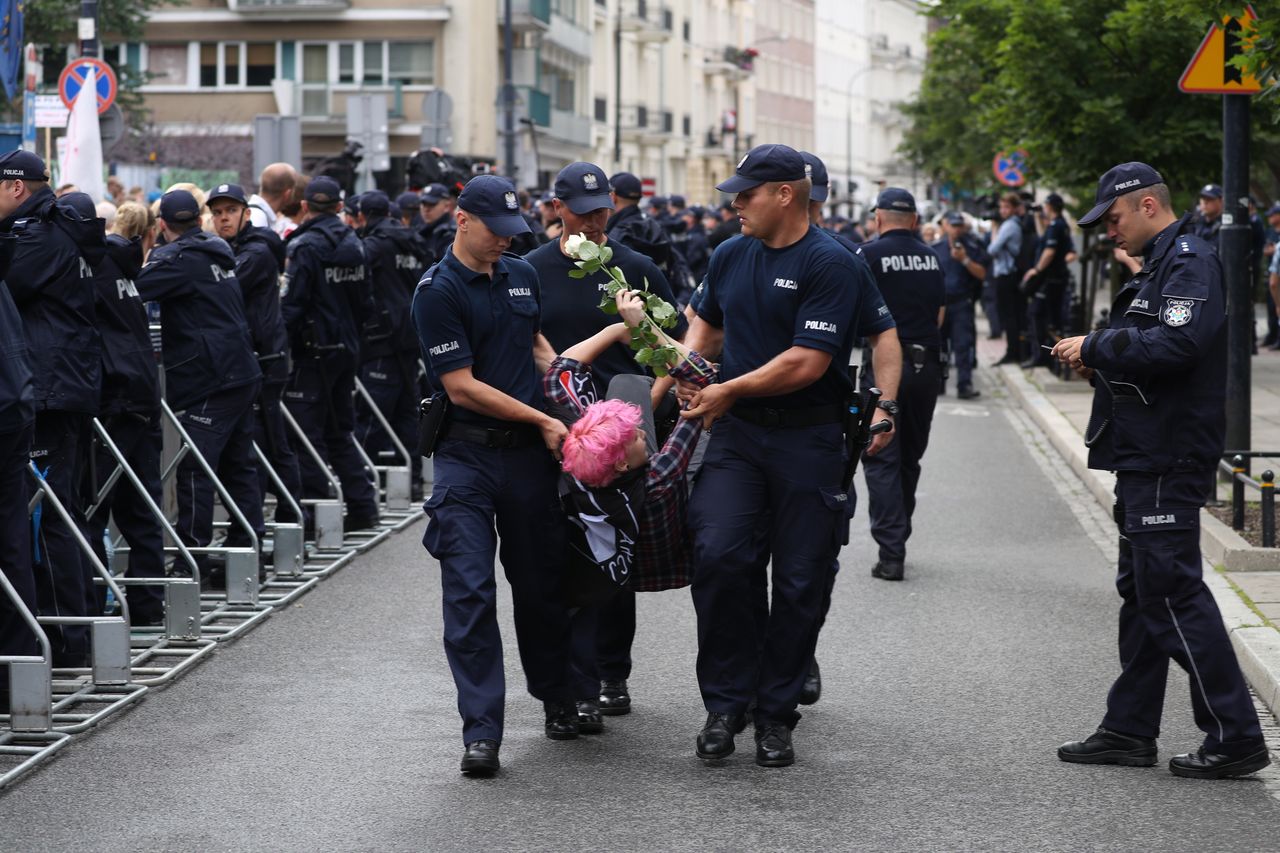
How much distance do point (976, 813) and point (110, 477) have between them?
4367 mm

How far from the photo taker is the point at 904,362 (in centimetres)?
1038

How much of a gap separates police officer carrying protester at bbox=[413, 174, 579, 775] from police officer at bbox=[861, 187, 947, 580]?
3.92 m

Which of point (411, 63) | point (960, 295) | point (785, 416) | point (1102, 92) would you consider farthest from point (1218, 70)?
point (411, 63)

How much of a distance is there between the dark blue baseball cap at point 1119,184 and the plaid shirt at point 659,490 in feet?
4.29

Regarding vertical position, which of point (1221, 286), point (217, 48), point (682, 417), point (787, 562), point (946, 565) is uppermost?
point (217, 48)

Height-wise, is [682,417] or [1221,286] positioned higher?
[1221,286]

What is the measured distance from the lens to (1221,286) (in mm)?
6254

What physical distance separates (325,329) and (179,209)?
2.10m

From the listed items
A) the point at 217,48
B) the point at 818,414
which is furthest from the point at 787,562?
the point at 217,48

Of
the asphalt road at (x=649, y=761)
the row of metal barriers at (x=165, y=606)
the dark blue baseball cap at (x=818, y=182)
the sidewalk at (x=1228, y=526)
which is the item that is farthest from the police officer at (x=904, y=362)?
the row of metal barriers at (x=165, y=606)

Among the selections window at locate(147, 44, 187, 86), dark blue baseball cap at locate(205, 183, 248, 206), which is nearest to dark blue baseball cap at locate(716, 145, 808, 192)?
dark blue baseball cap at locate(205, 183, 248, 206)

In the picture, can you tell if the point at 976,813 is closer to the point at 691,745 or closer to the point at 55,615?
the point at 691,745

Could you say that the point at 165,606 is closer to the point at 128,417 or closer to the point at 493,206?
the point at 128,417

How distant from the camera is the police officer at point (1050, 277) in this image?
22.2 meters
